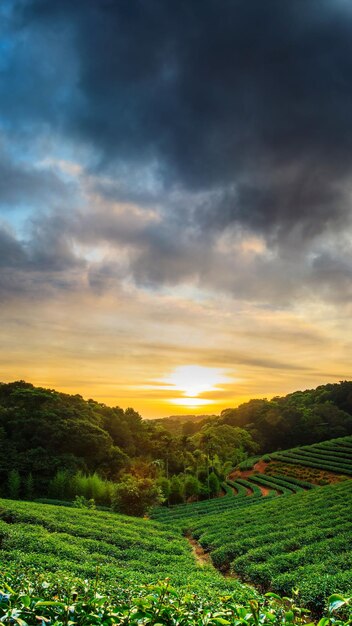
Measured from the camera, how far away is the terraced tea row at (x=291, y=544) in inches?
487

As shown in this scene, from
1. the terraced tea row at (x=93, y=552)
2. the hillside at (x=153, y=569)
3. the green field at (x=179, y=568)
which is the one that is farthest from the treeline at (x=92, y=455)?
the terraced tea row at (x=93, y=552)

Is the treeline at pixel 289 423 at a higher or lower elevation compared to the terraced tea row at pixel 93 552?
lower

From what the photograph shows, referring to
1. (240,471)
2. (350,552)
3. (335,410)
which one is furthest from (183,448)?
(350,552)

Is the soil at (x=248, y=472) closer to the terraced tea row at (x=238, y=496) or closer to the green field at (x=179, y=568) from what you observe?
the terraced tea row at (x=238, y=496)

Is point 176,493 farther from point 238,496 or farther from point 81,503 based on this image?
point 81,503

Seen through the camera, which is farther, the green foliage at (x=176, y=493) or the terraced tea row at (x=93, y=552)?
the green foliage at (x=176, y=493)

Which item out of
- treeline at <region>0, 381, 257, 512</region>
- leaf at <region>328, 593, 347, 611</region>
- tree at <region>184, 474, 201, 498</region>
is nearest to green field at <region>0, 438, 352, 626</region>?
leaf at <region>328, 593, 347, 611</region>

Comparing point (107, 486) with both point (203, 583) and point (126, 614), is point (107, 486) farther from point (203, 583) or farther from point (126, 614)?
point (126, 614)

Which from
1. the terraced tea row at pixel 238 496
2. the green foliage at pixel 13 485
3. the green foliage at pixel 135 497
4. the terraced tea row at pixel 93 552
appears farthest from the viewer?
the green foliage at pixel 13 485

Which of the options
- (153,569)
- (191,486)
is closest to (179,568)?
(153,569)

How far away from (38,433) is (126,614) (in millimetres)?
42256

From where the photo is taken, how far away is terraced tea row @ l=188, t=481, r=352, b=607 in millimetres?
12359

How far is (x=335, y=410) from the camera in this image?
8394cm

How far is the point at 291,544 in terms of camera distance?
17500mm
